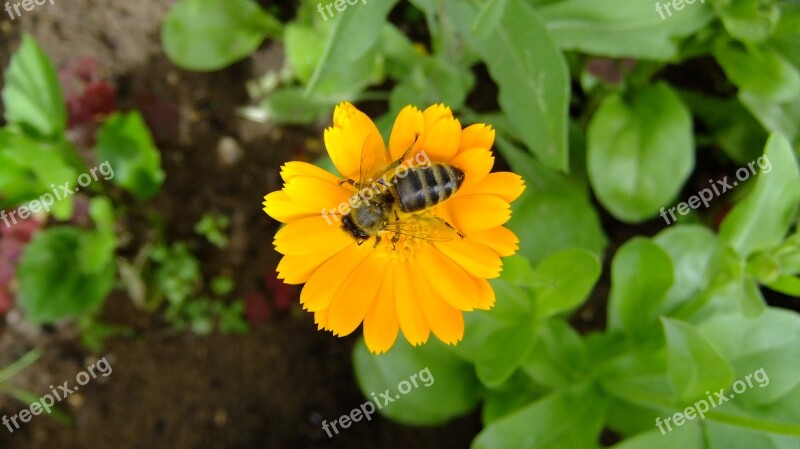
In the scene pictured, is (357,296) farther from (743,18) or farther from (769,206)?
(743,18)

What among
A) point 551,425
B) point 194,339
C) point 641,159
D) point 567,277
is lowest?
point 194,339

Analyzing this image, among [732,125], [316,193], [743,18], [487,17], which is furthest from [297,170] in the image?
[732,125]

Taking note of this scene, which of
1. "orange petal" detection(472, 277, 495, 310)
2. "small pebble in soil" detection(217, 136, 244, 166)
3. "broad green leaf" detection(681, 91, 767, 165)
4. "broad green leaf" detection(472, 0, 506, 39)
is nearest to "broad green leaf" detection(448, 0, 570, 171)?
"broad green leaf" detection(472, 0, 506, 39)

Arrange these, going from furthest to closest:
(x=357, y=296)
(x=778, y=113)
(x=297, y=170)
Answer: (x=778, y=113) → (x=357, y=296) → (x=297, y=170)

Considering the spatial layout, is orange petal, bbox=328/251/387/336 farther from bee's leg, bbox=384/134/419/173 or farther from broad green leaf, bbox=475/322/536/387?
broad green leaf, bbox=475/322/536/387

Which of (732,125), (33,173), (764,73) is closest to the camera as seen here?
(764,73)

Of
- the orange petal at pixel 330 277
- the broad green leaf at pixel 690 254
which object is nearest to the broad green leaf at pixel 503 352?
the orange petal at pixel 330 277

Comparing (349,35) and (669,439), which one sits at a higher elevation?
(349,35)
